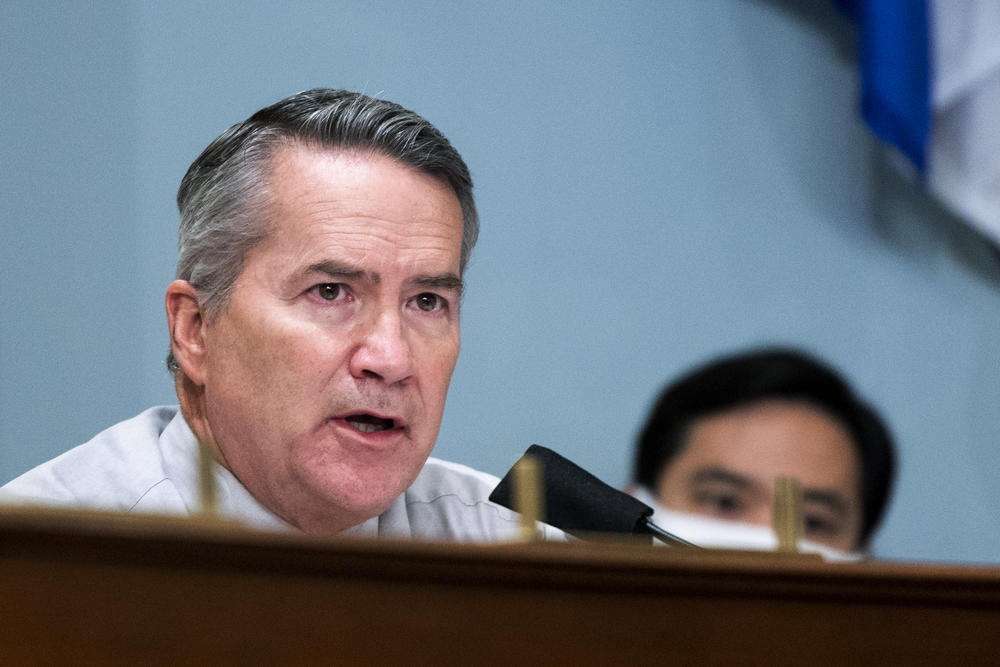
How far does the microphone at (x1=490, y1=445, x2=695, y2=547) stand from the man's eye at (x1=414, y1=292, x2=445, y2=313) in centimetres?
27

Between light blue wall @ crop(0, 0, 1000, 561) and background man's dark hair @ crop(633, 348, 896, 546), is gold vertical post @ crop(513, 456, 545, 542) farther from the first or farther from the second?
background man's dark hair @ crop(633, 348, 896, 546)

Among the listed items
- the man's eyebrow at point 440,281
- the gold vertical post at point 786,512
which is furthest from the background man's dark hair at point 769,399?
the gold vertical post at point 786,512

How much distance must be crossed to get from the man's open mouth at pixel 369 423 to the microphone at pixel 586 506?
21 cm

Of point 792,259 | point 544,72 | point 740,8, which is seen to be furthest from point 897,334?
point 544,72

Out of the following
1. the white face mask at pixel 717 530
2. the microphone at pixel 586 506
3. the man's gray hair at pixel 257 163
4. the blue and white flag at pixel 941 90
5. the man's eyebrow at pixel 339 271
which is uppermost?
the blue and white flag at pixel 941 90

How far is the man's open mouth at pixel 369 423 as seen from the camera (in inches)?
36.0

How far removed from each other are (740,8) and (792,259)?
1.20 ft

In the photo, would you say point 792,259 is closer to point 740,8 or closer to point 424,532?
point 740,8

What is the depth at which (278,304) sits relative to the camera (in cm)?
92

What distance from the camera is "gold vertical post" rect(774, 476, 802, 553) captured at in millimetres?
576

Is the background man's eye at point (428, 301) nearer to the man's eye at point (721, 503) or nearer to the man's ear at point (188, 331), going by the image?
the man's ear at point (188, 331)

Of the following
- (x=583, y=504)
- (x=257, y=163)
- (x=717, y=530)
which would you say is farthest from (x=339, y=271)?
(x=717, y=530)

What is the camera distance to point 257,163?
→ 3.09ft

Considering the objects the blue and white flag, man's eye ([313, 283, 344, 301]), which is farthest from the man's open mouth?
the blue and white flag
